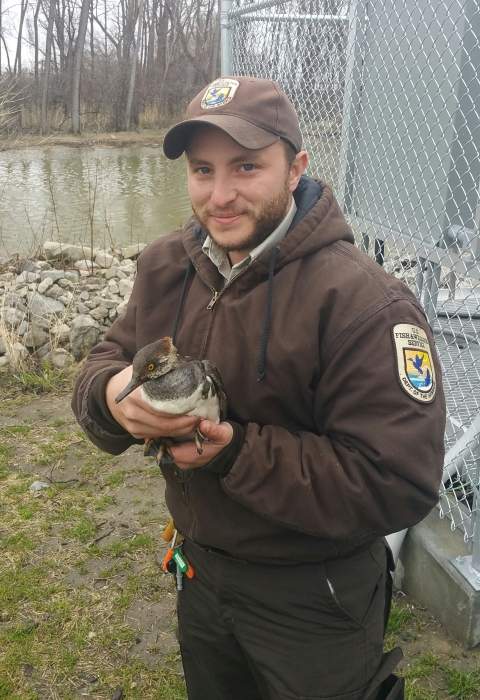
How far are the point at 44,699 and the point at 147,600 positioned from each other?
82 cm

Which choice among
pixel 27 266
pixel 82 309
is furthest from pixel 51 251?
pixel 82 309

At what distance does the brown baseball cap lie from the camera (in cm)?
199

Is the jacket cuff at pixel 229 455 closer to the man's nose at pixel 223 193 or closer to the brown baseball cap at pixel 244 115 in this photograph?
the man's nose at pixel 223 193

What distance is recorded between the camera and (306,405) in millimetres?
2062

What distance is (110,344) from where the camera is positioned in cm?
257

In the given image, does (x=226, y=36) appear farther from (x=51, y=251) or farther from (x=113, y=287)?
(x=51, y=251)

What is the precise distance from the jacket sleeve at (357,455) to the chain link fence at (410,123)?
5.22ft

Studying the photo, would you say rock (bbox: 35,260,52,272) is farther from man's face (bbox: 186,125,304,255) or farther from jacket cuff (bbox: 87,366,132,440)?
man's face (bbox: 186,125,304,255)

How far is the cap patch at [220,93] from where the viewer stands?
2107 mm

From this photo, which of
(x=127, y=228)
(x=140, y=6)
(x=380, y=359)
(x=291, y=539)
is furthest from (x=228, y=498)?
(x=140, y=6)

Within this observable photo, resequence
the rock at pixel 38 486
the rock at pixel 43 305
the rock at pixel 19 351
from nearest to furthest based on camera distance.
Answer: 1. the rock at pixel 38 486
2. the rock at pixel 19 351
3. the rock at pixel 43 305

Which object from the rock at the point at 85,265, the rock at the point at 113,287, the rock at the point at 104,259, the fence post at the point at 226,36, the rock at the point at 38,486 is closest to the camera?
the rock at the point at 38,486

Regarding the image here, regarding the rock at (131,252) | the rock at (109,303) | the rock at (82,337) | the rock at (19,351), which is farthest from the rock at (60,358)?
the rock at (131,252)

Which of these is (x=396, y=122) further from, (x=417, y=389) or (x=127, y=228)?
(x=127, y=228)
